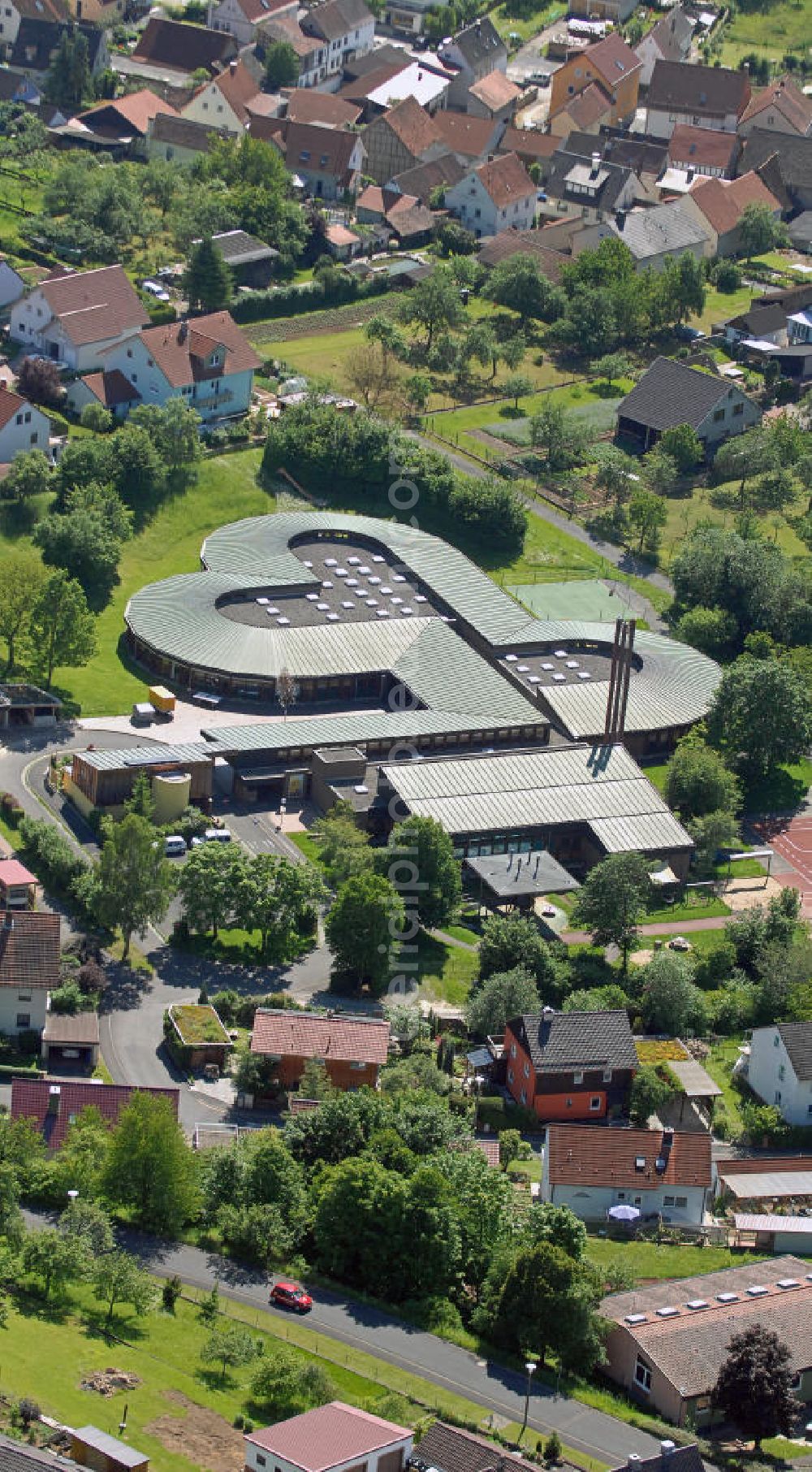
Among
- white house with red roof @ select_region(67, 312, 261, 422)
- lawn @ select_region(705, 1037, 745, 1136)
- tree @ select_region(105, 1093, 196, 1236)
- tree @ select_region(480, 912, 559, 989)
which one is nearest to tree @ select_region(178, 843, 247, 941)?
tree @ select_region(480, 912, 559, 989)

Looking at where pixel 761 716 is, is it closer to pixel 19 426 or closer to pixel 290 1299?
pixel 19 426

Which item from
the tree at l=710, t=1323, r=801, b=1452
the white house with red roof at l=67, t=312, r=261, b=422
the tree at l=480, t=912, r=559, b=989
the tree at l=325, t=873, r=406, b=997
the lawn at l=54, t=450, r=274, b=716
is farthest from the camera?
the white house with red roof at l=67, t=312, r=261, b=422

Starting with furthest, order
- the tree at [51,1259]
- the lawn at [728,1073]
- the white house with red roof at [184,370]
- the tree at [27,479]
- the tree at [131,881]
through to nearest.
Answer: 1. the white house with red roof at [184,370]
2. the tree at [27,479]
3. the tree at [131,881]
4. the lawn at [728,1073]
5. the tree at [51,1259]

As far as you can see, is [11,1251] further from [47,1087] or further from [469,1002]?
[469,1002]

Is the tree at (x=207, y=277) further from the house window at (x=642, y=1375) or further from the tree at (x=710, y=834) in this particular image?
the house window at (x=642, y=1375)

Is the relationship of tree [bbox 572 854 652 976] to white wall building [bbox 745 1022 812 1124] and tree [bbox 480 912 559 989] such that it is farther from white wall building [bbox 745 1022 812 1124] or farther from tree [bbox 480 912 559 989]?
white wall building [bbox 745 1022 812 1124]

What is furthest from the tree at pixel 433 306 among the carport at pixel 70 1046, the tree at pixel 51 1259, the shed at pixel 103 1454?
the shed at pixel 103 1454

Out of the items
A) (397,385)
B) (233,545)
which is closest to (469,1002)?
(233,545)
